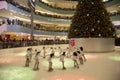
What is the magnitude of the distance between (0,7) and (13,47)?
203 inches

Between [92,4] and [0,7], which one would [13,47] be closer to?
[0,7]

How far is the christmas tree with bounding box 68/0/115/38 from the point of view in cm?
1838

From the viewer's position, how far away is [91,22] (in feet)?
60.7

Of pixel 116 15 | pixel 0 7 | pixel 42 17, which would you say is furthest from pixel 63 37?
pixel 0 7

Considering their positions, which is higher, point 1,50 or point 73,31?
point 73,31

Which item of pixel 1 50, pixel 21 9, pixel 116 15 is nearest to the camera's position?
pixel 1 50

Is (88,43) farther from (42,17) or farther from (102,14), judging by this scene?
(42,17)

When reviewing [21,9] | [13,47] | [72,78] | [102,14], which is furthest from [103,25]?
[21,9]

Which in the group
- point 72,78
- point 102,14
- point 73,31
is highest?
point 102,14

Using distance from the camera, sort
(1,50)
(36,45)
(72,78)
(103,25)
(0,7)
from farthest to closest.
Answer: (36,45) → (0,7) → (103,25) → (1,50) → (72,78)

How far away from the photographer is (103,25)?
18562 millimetres

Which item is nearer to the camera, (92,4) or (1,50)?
(1,50)

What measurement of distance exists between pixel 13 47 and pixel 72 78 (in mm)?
13805

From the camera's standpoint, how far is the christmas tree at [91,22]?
18375 millimetres
